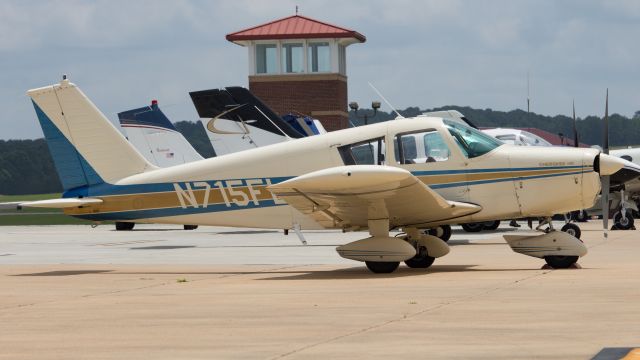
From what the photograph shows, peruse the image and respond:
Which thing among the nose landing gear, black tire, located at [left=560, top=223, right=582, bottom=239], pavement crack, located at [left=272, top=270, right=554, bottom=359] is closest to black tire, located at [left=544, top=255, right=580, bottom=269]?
the nose landing gear

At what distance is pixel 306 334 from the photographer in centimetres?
1025

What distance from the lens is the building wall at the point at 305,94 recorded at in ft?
208

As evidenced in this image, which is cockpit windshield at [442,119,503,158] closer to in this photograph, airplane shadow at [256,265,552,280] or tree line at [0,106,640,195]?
airplane shadow at [256,265,552,280]

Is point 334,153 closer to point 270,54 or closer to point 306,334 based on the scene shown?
point 306,334

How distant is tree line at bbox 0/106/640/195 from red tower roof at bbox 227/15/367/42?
73495 millimetres

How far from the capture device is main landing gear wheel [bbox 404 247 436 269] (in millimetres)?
17938

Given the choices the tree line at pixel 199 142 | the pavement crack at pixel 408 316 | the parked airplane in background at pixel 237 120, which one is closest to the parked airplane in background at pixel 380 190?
the pavement crack at pixel 408 316

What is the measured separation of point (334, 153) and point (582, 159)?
3594 millimetres

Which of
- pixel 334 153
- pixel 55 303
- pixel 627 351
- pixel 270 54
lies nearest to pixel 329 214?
pixel 334 153

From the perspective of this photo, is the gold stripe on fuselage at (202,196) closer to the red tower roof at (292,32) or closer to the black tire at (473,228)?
the black tire at (473,228)

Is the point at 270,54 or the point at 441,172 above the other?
the point at 270,54

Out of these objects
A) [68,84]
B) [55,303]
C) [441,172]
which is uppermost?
[68,84]

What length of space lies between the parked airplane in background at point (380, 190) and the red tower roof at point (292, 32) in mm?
45463

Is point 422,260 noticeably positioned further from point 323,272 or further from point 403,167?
point 403,167
